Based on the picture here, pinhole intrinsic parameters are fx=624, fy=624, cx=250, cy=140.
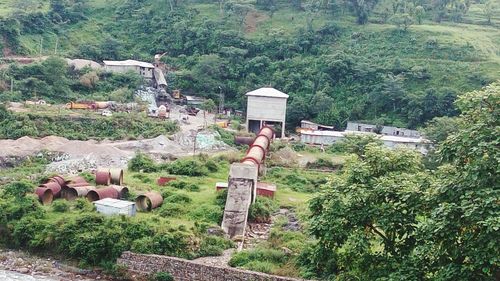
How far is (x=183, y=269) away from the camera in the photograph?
69.0 ft

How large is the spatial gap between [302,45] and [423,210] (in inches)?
1952

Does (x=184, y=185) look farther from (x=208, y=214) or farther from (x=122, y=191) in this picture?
(x=208, y=214)

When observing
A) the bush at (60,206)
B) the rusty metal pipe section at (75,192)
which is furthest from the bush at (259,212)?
the bush at (60,206)

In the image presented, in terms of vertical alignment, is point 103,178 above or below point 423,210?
below

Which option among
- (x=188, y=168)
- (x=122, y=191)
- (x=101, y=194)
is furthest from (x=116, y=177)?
(x=188, y=168)

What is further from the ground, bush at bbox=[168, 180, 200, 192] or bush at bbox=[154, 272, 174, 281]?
bush at bbox=[168, 180, 200, 192]

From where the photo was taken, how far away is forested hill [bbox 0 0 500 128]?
53688 mm

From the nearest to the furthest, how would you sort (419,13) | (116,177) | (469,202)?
1. (469,202)
2. (116,177)
3. (419,13)

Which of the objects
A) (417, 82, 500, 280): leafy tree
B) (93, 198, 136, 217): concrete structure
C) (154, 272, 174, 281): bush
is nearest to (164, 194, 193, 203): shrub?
(93, 198, 136, 217): concrete structure

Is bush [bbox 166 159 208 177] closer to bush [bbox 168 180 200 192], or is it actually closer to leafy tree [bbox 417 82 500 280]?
bush [bbox 168 180 200 192]

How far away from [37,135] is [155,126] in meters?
8.56

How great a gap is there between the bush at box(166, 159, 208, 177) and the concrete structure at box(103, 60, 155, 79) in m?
25.4

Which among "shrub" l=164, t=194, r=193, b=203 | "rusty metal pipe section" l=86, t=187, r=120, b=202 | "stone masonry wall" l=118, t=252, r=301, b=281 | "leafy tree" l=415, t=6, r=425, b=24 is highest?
"leafy tree" l=415, t=6, r=425, b=24

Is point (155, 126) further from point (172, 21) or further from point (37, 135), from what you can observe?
point (172, 21)
